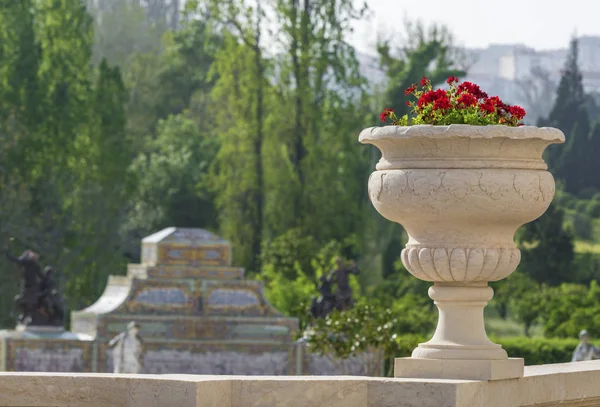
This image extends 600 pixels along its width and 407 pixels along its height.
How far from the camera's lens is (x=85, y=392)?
321 inches

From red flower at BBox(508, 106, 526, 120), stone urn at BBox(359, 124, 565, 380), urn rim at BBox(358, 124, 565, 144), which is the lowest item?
stone urn at BBox(359, 124, 565, 380)

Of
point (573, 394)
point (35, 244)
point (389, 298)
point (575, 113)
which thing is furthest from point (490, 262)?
point (575, 113)

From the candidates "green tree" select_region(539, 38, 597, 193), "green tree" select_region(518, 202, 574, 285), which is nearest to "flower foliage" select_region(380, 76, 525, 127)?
"green tree" select_region(518, 202, 574, 285)

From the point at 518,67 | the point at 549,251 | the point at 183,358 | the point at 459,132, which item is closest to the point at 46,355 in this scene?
the point at 183,358

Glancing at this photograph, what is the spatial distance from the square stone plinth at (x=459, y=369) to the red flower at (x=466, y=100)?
1.30 m

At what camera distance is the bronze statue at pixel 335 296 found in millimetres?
32188

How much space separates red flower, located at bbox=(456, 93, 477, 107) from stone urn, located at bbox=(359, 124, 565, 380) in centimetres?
43

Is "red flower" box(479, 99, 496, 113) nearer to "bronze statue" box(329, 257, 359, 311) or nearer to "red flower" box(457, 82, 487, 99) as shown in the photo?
"red flower" box(457, 82, 487, 99)

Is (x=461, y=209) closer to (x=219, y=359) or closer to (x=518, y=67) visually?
(x=219, y=359)

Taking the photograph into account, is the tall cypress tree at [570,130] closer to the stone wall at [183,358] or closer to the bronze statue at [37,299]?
the stone wall at [183,358]

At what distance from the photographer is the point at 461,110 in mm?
9164

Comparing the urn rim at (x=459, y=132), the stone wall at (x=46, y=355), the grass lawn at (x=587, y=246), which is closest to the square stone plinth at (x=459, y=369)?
the urn rim at (x=459, y=132)

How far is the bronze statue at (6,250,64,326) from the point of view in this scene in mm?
31734

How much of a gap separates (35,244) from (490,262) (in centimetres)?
3444
